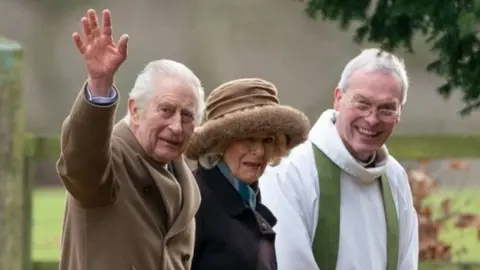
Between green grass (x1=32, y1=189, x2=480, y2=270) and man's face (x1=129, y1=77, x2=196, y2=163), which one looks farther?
green grass (x1=32, y1=189, x2=480, y2=270)

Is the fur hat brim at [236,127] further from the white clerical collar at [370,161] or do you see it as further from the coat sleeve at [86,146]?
the coat sleeve at [86,146]

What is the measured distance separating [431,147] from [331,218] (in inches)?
70.6

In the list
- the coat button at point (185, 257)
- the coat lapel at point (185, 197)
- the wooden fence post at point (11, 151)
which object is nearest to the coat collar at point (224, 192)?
the coat lapel at point (185, 197)

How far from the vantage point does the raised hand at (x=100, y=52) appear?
108 inches

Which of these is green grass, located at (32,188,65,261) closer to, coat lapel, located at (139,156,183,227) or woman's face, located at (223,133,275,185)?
woman's face, located at (223,133,275,185)

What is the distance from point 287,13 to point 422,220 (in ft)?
7.61

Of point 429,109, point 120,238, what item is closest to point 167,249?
point 120,238

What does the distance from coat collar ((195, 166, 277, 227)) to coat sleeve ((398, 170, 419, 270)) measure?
541 millimetres

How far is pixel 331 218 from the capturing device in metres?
3.69

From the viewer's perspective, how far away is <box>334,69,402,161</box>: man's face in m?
3.74

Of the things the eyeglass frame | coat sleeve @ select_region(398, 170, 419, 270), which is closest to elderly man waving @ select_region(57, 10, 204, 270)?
the eyeglass frame

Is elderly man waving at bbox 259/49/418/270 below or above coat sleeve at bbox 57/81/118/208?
below

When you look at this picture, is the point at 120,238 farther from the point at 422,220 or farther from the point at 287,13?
the point at 287,13

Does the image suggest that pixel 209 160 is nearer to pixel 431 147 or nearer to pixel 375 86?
pixel 375 86
